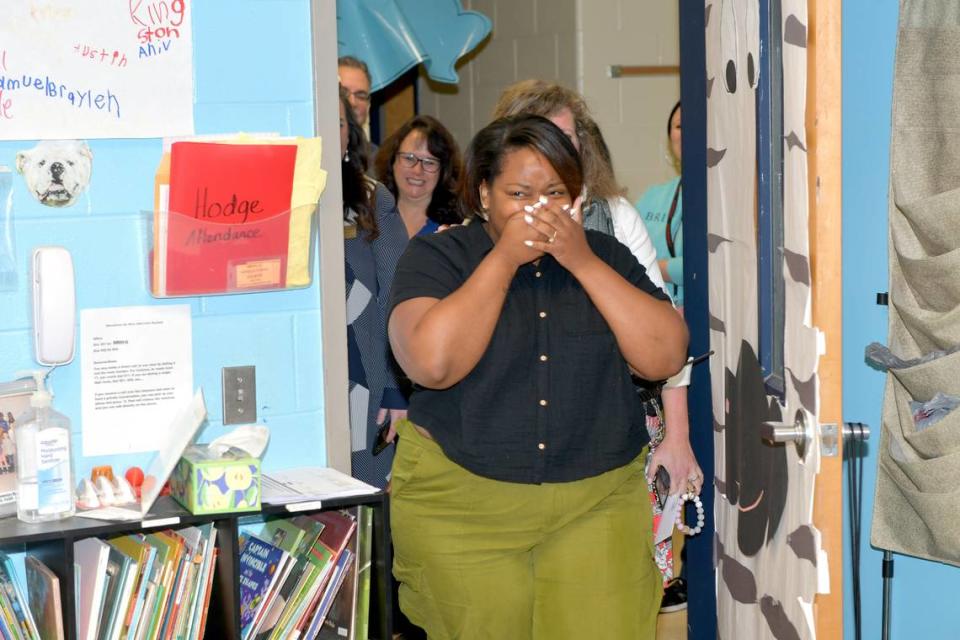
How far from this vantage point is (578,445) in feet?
6.62

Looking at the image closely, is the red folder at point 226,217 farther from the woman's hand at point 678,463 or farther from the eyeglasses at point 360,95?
the eyeglasses at point 360,95

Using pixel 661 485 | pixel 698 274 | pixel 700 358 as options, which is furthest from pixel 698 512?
pixel 698 274

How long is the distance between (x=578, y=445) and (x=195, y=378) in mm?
721

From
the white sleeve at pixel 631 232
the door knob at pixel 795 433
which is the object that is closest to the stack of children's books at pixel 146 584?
the door knob at pixel 795 433

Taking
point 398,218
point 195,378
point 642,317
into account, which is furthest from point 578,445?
point 398,218

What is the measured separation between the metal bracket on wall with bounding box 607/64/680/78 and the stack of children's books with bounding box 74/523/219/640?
3048 mm

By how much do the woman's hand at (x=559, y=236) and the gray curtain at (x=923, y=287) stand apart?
565 millimetres

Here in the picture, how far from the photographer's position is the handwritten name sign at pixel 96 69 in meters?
2.00

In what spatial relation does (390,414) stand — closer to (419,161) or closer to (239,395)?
(419,161)

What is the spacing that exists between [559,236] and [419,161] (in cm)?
144

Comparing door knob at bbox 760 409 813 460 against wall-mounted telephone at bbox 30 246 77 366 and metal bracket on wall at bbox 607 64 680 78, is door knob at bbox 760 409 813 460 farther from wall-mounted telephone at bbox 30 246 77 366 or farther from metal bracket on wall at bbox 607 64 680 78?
metal bracket on wall at bbox 607 64 680 78

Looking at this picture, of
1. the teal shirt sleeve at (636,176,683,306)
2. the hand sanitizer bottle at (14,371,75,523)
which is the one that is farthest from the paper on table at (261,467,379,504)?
the teal shirt sleeve at (636,176,683,306)

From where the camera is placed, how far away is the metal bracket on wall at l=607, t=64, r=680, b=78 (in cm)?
463

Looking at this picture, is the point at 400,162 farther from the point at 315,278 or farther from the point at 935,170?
the point at 935,170
